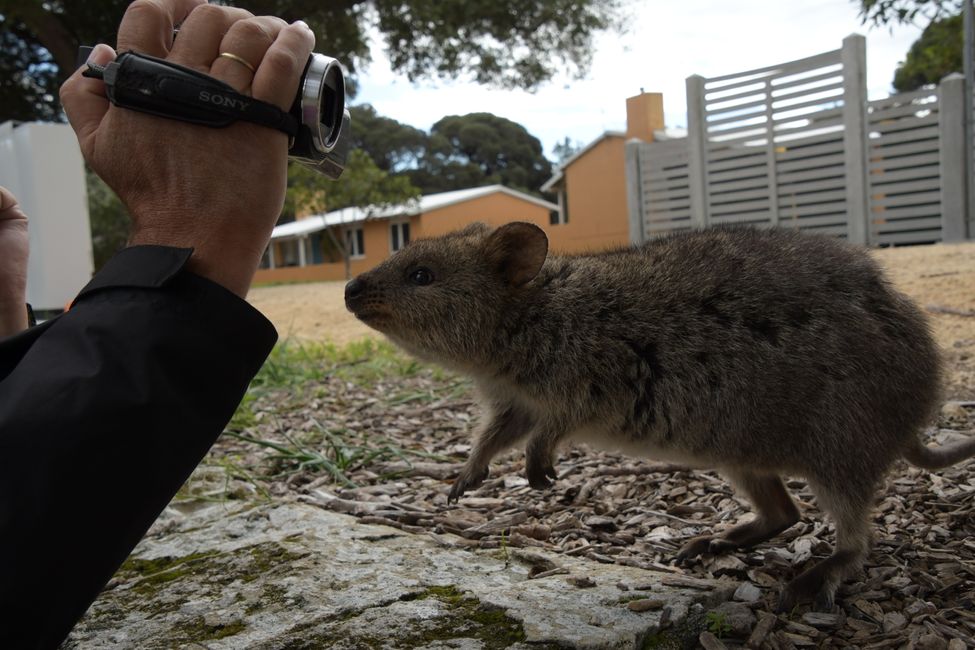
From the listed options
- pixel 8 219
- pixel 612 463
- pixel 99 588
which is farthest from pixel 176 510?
pixel 99 588

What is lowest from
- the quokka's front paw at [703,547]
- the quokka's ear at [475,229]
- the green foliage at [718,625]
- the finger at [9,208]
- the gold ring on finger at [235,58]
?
the quokka's front paw at [703,547]

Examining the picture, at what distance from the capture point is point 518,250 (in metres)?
2.95

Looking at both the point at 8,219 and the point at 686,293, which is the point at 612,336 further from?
the point at 8,219

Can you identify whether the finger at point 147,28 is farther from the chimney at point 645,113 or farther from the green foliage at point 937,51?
the green foliage at point 937,51

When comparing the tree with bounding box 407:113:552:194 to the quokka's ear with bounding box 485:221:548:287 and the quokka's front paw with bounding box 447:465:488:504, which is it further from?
the quokka's front paw with bounding box 447:465:488:504

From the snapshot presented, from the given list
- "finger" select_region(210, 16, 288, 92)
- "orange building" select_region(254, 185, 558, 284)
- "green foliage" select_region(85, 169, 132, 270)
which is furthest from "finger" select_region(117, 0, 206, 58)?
"green foliage" select_region(85, 169, 132, 270)

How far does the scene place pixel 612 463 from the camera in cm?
379

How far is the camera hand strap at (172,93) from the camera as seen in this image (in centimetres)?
130

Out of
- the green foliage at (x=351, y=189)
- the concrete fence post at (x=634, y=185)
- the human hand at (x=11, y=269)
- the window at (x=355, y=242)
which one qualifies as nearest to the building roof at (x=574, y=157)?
the concrete fence post at (x=634, y=185)

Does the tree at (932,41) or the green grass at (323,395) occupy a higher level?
the tree at (932,41)

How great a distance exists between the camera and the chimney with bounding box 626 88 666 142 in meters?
4.67

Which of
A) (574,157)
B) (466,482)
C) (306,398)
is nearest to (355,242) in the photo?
(574,157)

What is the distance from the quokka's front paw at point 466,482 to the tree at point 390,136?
17.0 feet

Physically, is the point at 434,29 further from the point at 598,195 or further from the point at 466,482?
the point at 466,482
